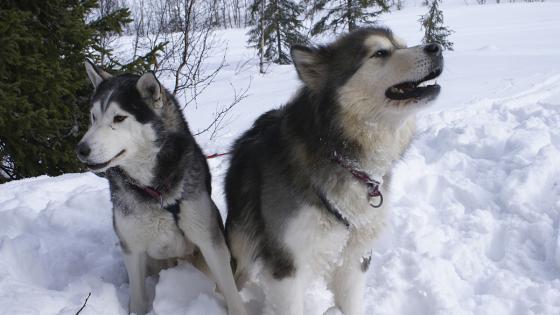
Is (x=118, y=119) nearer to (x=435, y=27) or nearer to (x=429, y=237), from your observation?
(x=429, y=237)

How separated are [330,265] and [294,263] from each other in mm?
284

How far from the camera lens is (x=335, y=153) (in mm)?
2383

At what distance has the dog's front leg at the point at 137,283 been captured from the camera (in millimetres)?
2686

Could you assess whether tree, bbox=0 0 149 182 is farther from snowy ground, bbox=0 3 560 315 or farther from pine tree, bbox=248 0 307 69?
pine tree, bbox=248 0 307 69

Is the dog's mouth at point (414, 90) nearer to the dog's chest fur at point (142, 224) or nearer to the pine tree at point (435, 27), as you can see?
the dog's chest fur at point (142, 224)

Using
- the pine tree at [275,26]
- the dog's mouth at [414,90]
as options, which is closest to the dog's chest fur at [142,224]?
the dog's mouth at [414,90]

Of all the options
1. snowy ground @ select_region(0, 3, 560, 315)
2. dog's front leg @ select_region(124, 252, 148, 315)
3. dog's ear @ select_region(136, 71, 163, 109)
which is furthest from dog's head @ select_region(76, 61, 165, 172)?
snowy ground @ select_region(0, 3, 560, 315)

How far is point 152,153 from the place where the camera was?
8.61 ft

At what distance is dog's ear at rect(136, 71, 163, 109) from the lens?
8.53 feet

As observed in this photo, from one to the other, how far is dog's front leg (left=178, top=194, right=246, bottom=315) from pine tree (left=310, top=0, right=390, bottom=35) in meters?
19.7

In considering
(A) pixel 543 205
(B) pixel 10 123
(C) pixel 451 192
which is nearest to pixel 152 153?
(C) pixel 451 192

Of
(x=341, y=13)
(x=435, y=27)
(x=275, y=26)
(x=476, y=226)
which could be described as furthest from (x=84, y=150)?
(x=275, y=26)

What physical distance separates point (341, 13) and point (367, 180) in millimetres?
20669

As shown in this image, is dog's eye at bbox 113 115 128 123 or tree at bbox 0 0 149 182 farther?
tree at bbox 0 0 149 182
